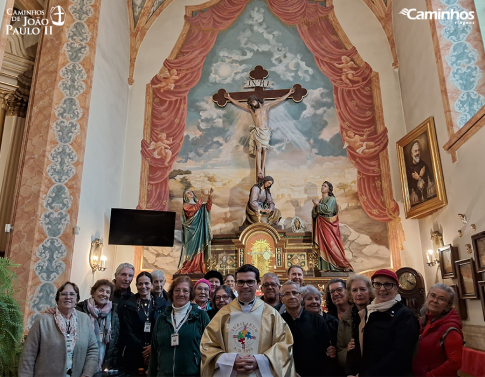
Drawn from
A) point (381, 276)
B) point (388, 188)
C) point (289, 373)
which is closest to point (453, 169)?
point (388, 188)

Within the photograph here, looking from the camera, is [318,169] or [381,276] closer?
[381,276]

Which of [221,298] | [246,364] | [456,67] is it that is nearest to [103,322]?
[221,298]

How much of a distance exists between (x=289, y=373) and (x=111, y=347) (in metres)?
1.97

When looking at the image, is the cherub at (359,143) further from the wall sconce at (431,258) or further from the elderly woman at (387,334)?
the elderly woman at (387,334)

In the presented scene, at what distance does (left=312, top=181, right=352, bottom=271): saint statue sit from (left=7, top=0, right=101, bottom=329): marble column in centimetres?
514

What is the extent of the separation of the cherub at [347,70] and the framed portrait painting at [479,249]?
5915mm

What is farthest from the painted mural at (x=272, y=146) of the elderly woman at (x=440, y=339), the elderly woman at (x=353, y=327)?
the elderly woman at (x=353, y=327)

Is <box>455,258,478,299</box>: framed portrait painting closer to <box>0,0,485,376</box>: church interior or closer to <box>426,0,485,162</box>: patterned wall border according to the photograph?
<box>0,0,485,376</box>: church interior

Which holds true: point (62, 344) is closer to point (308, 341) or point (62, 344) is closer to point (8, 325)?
point (8, 325)

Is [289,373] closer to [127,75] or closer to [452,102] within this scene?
[452,102]

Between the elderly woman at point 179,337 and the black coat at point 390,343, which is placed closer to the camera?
the black coat at point 390,343

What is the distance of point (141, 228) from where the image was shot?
9.01 m

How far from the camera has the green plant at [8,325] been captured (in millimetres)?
3379

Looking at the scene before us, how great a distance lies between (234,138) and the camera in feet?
36.1
